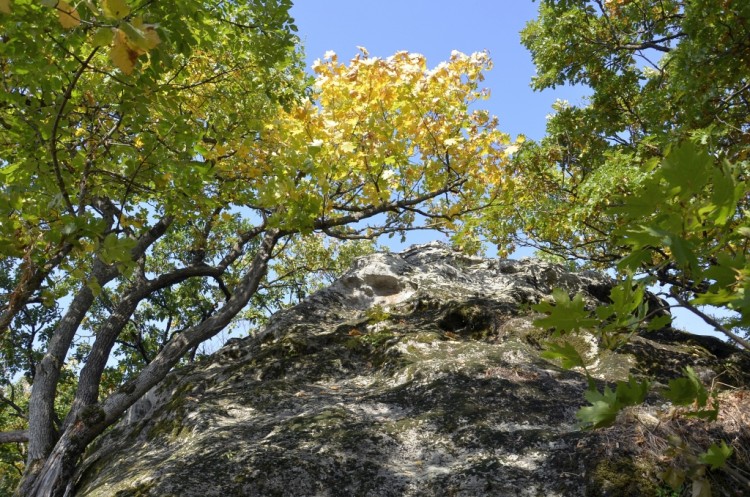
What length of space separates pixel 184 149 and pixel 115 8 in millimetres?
3510

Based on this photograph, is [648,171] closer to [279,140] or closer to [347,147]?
[347,147]

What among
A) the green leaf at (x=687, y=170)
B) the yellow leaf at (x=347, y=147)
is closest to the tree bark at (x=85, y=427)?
the yellow leaf at (x=347, y=147)

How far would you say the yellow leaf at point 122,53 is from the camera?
1734mm

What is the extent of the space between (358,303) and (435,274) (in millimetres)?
1331

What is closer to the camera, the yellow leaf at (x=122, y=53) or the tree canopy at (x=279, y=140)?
the yellow leaf at (x=122, y=53)

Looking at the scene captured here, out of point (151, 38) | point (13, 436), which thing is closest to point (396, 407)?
point (151, 38)

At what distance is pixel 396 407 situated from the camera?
15.3 feet

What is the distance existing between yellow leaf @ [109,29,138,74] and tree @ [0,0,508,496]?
128cm

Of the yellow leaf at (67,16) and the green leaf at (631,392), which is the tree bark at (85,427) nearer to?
the yellow leaf at (67,16)

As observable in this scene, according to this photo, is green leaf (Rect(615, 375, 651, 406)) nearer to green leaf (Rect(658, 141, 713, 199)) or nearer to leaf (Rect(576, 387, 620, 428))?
leaf (Rect(576, 387, 620, 428))

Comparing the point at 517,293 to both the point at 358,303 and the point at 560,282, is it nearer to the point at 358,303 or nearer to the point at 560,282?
the point at 560,282

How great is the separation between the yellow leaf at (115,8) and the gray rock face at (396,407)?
2945mm

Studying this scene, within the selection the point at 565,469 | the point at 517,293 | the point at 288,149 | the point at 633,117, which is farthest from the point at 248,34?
the point at 565,469

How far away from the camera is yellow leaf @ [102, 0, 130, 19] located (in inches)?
66.3
